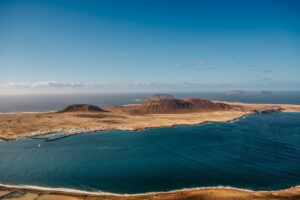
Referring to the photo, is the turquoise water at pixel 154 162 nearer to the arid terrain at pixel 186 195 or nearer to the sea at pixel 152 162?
the sea at pixel 152 162

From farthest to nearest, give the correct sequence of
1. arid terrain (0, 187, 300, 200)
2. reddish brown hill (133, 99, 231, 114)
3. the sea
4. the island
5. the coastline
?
reddish brown hill (133, 99, 231, 114)
the sea
the island
the coastline
arid terrain (0, 187, 300, 200)

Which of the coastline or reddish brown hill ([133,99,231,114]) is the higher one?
reddish brown hill ([133,99,231,114])

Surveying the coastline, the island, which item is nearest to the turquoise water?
the coastline

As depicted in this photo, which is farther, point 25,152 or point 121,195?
point 25,152

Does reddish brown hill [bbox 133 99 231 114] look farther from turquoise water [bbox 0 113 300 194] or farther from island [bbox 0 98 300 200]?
turquoise water [bbox 0 113 300 194]

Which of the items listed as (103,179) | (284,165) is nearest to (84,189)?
(103,179)

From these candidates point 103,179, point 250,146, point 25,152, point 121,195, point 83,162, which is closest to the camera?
point 121,195

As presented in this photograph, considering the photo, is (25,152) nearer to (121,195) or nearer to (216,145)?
(121,195)

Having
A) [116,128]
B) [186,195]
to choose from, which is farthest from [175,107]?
[186,195]
